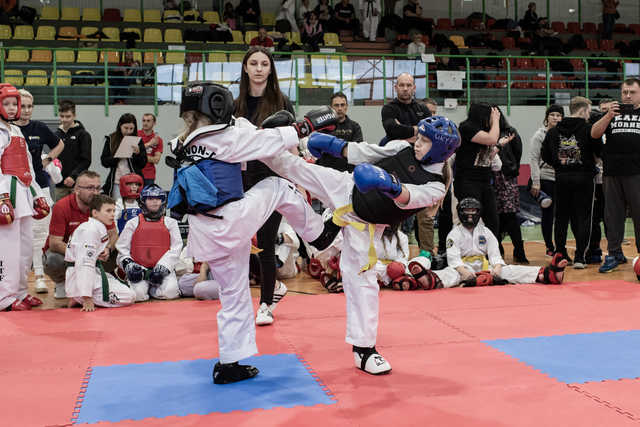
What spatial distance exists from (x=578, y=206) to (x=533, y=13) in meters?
14.3

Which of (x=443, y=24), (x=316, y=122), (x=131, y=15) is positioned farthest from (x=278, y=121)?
(x=443, y=24)

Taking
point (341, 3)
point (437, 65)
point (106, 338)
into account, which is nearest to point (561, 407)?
point (106, 338)

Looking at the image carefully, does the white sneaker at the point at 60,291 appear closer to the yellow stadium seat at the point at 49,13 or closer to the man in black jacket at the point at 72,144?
the man in black jacket at the point at 72,144

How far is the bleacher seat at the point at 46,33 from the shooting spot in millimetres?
15570

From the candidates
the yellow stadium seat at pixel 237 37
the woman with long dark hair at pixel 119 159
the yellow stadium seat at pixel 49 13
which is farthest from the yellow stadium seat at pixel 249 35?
the woman with long dark hair at pixel 119 159

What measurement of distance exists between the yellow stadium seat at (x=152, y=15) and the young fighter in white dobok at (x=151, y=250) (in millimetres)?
12220

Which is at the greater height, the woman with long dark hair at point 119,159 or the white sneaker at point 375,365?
the woman with long dark hair at point 119,159

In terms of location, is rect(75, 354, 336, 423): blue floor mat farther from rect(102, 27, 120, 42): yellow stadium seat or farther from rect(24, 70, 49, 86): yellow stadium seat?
rect(102, 27, 120, 42): yellow stadium seat

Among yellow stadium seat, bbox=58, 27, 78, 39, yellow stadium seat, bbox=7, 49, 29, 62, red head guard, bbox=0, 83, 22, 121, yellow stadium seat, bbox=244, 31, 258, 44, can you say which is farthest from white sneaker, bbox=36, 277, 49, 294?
yellow stadium seat, bbox=244, 31, 258, 44

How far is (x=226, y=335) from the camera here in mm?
3357

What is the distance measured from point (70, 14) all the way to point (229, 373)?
16.1 m

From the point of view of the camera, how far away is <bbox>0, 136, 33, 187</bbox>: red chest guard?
529cm

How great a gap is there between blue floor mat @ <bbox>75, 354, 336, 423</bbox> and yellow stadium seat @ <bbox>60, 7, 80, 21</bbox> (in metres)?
15.3

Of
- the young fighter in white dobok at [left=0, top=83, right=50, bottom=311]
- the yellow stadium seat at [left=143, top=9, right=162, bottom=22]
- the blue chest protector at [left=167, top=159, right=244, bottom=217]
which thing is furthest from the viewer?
the yellow stadium seat at [left=143, top=9, right=162, bottom=22]
